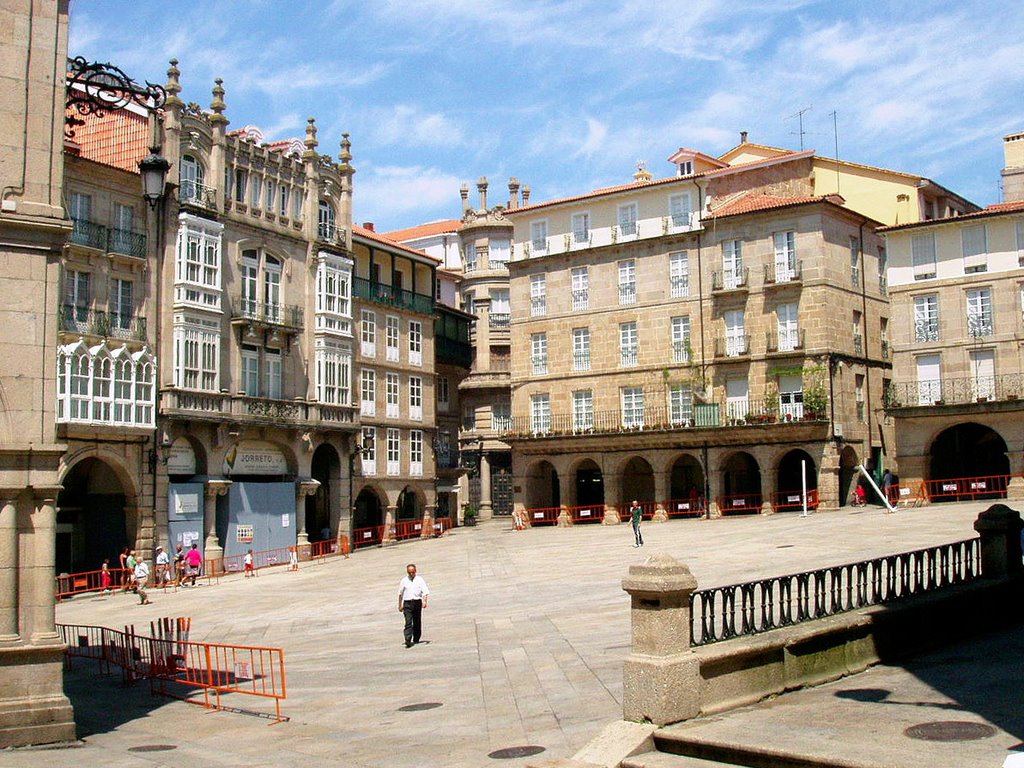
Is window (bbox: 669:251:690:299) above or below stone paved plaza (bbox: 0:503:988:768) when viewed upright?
above

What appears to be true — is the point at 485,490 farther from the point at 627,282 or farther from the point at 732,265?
the point at 732,265

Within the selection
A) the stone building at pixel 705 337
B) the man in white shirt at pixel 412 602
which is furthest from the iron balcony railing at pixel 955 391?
the man in white shirt at pixel 412 602

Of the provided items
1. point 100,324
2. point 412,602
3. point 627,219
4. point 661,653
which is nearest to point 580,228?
point 627,219

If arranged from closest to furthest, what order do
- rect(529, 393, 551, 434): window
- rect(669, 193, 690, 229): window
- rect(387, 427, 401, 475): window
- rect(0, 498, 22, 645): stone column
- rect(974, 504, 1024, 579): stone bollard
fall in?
1. rect(0, 498, 22, 645): stone column
2. rect(974, 504, 1024, 579): stone bollard
3. rect(669, 193, 690, 229): window
4. rect(387, 427, 401, 475): window
5. rect(529, 393, 551, 434): window

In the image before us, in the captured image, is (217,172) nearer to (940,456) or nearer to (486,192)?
(486,192)

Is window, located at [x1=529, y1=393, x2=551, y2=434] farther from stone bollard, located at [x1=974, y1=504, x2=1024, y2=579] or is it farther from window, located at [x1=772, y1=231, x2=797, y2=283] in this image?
stone bollard, located at [x1=974, y1=504, x2=1024, y2=579]

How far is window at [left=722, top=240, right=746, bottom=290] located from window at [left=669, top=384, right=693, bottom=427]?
497 cm

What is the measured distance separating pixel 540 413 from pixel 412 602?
120 ft

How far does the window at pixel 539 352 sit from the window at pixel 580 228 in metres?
4.95

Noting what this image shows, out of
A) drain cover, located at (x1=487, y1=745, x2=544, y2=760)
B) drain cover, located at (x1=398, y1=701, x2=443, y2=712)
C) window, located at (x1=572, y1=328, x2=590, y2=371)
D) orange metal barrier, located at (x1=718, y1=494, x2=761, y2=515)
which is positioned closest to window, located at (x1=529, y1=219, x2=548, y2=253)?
window, located at (x1=572, y1=328, x2=590, y2=371)

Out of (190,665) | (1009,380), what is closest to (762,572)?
(190,665)

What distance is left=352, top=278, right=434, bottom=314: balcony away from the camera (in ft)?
183

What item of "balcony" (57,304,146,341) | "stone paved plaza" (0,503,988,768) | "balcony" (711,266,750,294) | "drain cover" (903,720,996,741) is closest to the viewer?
"drain cover" (903,720,996,741)

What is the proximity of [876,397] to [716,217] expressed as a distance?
10.7 metres
